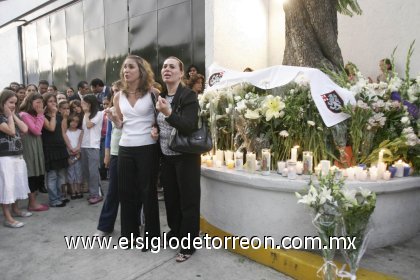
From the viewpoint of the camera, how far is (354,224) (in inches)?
98.9

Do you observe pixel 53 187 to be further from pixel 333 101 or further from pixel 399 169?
pixel 399 169

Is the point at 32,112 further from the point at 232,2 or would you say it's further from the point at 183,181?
the point at 232,2

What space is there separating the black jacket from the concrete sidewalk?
3.97ft

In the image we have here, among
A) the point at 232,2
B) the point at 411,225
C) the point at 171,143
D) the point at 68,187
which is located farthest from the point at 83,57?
the point at 411,225

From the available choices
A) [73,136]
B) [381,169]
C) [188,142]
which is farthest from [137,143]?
[73,136]

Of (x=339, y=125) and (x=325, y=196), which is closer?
(x=325, y=196)

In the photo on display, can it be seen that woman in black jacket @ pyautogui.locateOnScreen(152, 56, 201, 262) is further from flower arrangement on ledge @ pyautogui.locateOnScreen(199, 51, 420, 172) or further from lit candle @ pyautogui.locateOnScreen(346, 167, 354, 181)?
lit candle @ pyautogui.locateOnScreen(346, 167, 354, 181)

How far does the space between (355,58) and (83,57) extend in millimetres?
9845

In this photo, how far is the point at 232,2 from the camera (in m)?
7.95

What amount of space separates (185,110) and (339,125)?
1.53 m

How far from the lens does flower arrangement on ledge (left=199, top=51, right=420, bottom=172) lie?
337 cm

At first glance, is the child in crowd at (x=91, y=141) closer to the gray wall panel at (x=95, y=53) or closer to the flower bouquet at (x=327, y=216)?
the flower bouquet at (x=327, y=216)

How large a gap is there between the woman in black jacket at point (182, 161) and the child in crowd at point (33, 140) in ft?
7.75

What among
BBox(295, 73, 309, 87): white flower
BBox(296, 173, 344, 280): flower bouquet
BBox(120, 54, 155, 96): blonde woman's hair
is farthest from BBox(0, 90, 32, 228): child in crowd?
BBox(296, 173, 344, 280): flower bouquet
